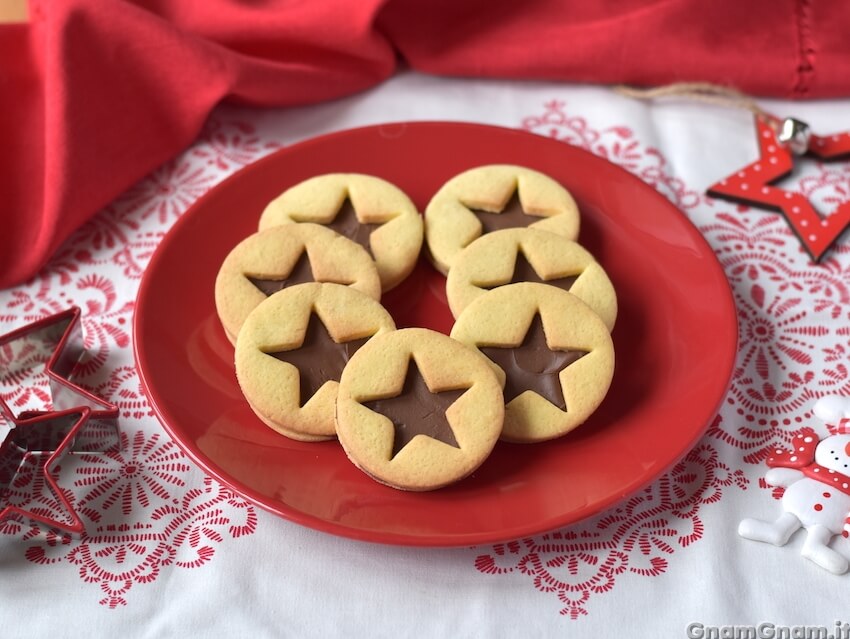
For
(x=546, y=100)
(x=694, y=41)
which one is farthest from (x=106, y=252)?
(x=694, y=41)

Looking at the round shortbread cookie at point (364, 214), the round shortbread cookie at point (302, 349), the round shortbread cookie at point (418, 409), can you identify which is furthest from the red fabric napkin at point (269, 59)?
the round shortbread cookie at point (418, 409)

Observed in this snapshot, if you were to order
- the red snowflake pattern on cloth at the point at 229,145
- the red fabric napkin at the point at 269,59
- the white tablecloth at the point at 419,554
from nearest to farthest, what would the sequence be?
the white tablecloth at the point at 419,554 → the red fabric napkin at the point at 269,59 → the red snowflake pattern on cloth at the point at 229,145

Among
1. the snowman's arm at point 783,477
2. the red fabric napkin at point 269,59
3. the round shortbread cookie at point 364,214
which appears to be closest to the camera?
the snowman's arm at point 783,477

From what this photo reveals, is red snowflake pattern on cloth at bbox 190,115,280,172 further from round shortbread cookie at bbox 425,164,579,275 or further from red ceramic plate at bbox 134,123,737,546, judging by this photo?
round shortbread cookie at bbox 425,164,579,275

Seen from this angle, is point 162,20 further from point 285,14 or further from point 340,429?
point 340,429

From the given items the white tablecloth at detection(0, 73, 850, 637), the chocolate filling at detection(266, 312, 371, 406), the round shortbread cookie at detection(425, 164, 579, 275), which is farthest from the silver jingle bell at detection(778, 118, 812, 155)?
the chocolate filling at detection(266, 312, 371, 406)

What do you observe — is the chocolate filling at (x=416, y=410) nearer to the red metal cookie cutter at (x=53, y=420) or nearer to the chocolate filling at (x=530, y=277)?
the chocolate filling at (x=530, y=277)

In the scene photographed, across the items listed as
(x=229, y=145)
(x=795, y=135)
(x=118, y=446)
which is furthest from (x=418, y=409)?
(x=795, y=135)
